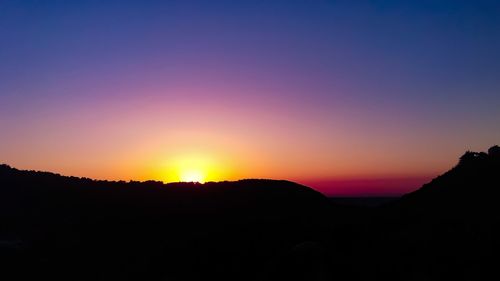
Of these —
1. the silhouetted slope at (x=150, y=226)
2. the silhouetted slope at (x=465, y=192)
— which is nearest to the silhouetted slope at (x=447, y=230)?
the silhouetted slope at (x=465, y=192)

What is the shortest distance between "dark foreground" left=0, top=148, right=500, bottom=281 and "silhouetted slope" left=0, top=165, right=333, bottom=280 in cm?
10

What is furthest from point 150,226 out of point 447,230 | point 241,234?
point 447,230

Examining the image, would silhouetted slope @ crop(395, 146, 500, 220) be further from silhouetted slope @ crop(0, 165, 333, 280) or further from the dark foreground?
silhouetted slope @ crop(0, 165, 333, 280)

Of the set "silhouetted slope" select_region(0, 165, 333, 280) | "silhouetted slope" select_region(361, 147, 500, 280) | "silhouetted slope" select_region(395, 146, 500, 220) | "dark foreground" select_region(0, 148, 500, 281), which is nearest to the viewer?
"silhouetted slope" select_region(361, 147, 500, 280)

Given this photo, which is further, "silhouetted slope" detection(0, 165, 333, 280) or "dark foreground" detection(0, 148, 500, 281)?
"silhouetted slope" detection(0, 165, 333, 280)

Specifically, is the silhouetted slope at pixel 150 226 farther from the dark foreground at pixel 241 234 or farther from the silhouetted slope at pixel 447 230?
the silhouetted slope at pixel 447 230

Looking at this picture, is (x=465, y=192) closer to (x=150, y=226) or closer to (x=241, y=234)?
(x=241, y=234)

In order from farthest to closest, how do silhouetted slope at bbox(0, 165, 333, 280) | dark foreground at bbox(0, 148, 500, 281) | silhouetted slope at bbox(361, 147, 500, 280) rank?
silhouetted slope at bbox(0, 165, 333, 280) → dark foreground at bbox(0, 148, 500, 281) → silhouetted slope at bbox(361, 147, 500, 280)

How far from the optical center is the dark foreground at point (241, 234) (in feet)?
67.8

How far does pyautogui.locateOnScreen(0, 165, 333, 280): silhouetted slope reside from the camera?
87.0ft

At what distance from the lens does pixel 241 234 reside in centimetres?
2902

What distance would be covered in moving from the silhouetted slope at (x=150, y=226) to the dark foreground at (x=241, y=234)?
0.10 metres

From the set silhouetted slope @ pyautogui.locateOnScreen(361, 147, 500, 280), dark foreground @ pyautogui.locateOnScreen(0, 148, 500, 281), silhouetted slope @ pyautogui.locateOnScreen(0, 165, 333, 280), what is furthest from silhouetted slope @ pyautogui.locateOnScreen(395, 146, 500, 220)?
silhouetted slope @ pyautogui.locateOnScreen(0, 165, 333, 280)

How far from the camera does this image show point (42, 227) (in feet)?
134
